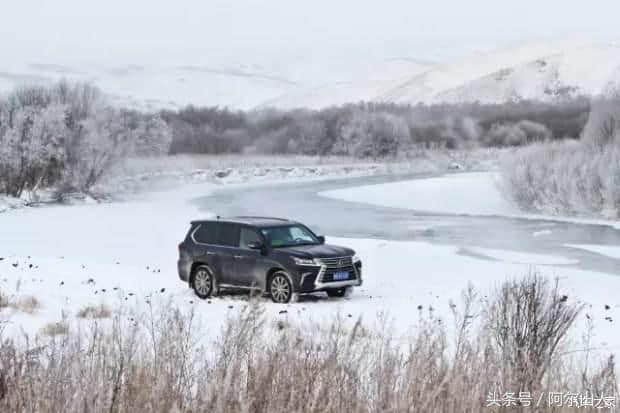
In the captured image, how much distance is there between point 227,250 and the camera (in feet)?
57.8

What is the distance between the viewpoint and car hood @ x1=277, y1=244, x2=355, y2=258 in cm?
1677

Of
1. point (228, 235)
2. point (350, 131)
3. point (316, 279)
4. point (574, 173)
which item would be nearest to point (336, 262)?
point (316, 279)

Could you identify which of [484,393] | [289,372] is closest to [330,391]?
[289,372]

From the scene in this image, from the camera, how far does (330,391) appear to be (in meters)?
6.51

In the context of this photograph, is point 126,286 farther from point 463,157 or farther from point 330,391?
point 463,157

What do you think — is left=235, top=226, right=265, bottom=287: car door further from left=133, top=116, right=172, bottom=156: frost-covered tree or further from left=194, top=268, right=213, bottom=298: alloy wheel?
left=133, top=116, right=172, bottom=156: frost-covered tree

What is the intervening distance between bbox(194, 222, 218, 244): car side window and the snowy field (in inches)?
44.3

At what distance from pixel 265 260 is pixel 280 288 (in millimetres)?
603

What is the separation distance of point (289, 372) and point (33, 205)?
4662cm

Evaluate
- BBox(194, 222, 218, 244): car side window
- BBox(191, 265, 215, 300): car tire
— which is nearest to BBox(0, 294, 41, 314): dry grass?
BBox(191, 265, 215, 300): car tire

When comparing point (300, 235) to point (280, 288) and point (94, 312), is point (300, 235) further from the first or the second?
point (94, 312)

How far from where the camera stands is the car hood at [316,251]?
1677 centimetres

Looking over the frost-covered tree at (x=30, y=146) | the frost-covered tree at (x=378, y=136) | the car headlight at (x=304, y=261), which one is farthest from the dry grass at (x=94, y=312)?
the frost-covered tree at (x=378, y=136)

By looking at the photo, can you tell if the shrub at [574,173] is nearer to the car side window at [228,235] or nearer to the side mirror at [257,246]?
the car side window at [228,235]
